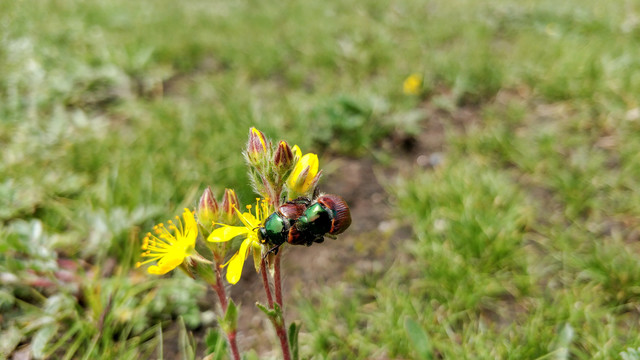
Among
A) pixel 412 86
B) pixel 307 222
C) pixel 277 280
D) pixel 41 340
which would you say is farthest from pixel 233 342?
pixel 412 86

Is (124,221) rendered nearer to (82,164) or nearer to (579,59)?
(82,164)

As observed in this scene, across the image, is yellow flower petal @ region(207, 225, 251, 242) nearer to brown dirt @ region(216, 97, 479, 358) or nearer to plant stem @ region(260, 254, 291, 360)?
plant stem @ region(260, 254, 291, 360)

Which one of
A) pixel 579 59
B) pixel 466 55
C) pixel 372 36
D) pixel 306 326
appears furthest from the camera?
pixel 372 36

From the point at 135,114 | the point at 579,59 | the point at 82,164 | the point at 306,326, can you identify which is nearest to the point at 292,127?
the point at 135,114

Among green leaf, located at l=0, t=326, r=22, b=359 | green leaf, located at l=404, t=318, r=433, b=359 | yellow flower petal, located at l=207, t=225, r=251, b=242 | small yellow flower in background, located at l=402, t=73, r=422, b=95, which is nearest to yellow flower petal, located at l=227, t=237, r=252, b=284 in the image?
yellow flower petal, located at l=207, t=225, r=251, b=242

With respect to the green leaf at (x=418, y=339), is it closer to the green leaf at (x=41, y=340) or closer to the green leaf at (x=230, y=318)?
the green leaf at (x=230, y=318)

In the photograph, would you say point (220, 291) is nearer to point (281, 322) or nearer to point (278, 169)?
point (281, 322)
